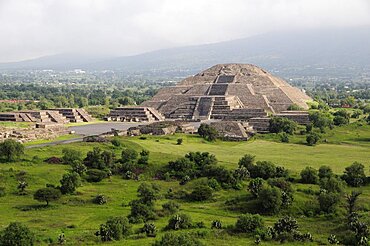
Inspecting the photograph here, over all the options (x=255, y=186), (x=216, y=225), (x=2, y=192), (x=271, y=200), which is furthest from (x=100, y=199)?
(x=271, y=200)

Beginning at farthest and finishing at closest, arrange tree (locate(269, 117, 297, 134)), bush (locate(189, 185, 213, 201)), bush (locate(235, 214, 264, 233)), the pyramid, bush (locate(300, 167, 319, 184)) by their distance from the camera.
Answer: the pyramid < tree (locate(269, 117, 297, 134)) < bush (locate(300, 167, 319, 184)) < bush (locate(189, 185, 213, 201)) < bush (locate(235, 214, 264, 233))

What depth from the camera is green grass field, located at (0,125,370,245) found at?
30.9 metres

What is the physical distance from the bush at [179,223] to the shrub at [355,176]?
50.4 feet

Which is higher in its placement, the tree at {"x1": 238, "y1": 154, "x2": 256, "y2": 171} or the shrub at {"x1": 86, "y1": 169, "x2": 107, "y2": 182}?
the tree at {"x1": 238, "y1": 154, "x2": 256, "y2": 171}

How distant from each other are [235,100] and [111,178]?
5031 centimetres

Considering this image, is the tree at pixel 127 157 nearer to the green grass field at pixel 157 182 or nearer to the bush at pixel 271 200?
the green grass field at pixel 157 182

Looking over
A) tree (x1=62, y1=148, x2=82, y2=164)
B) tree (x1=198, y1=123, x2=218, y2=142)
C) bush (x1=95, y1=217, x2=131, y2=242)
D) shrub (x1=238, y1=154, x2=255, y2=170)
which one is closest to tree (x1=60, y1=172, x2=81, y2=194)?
tree (x1=62, y1=148, x2=82, y2=164)

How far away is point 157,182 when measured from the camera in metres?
41.9

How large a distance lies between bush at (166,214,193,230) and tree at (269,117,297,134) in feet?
122

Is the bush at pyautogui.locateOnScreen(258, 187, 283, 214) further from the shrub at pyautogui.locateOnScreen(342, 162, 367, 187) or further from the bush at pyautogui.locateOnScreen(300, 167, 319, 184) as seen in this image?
the shrub at pyautogui.locateOnScreen(342, 162, 367, 187)

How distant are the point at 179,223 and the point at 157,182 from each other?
11.1 meters

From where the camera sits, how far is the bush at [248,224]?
30.8 m

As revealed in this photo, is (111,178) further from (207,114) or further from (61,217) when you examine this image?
(207,114)

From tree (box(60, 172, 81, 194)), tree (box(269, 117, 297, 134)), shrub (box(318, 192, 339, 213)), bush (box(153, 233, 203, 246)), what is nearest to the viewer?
bush (box(153, 233, 203, 246))
